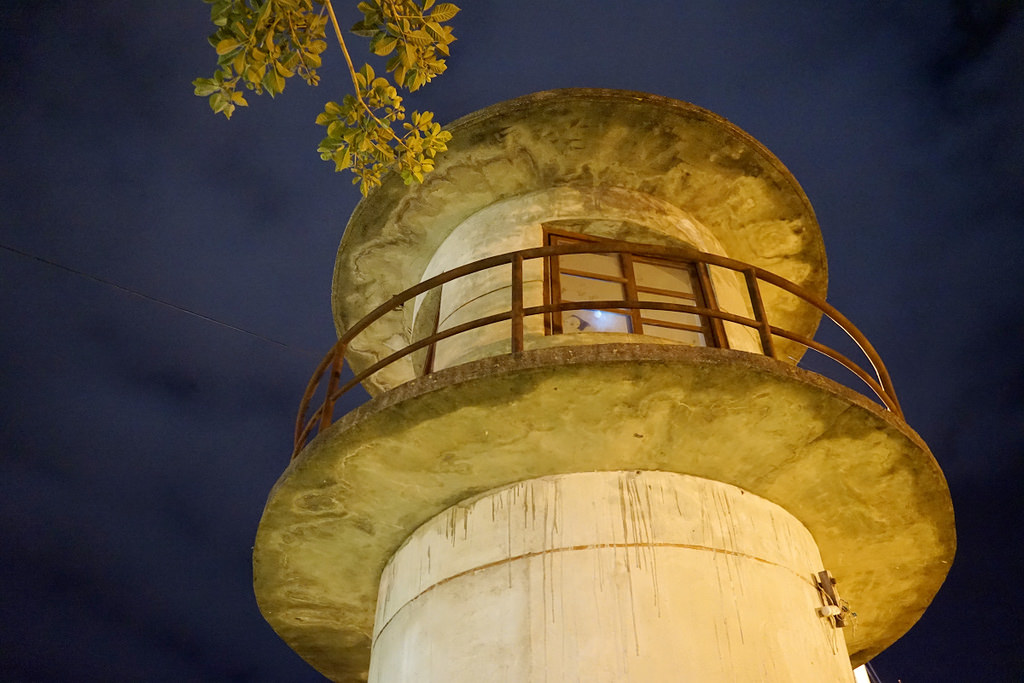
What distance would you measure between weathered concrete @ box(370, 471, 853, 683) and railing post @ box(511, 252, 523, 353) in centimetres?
121

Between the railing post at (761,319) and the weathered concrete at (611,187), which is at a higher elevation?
the weathered concrete at (611,187)

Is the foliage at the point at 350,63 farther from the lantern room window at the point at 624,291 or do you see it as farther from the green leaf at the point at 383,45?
the lantern room window at the point at 624,291

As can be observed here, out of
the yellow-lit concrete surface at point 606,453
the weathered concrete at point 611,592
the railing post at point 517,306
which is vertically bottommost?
the weathered concrete at point 611,592

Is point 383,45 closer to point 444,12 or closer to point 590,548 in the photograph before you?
point 444,12

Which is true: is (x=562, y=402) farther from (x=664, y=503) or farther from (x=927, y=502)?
(x=927, y=502)

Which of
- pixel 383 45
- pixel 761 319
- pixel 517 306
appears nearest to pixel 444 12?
pixel 383 45

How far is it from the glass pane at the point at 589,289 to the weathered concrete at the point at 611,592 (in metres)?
2.09

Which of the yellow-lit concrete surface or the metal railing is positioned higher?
the metal railing

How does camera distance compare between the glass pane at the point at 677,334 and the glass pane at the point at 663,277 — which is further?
the glass pane at the point at 663,277

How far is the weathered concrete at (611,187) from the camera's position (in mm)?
7941

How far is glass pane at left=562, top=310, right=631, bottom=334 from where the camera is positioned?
704cm

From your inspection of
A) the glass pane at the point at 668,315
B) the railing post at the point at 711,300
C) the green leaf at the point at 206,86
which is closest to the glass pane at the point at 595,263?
the glass pane at the point at 668,315

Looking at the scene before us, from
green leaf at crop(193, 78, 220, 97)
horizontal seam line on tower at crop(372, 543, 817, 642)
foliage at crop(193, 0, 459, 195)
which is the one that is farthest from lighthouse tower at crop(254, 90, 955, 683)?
green leaf at crop(193, 78, 220, 97)

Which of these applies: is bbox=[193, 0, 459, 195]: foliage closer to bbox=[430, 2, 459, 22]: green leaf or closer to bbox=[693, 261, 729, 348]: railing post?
bbox=[430, 2, 459, 22]: green leaf
